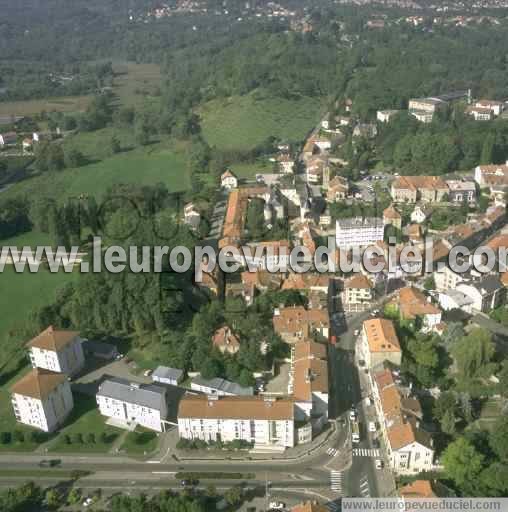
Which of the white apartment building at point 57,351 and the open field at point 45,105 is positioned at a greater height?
the open field at point 45,105

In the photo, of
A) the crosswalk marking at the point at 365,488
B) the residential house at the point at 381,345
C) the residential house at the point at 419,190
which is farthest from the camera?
the residential house at the point at 419,190

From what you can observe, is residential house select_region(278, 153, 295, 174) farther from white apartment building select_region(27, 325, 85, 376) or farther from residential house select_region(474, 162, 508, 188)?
white apartment building select_region(27, 325, 85, 376)

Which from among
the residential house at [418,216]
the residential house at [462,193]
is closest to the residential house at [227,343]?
the residential house at [418,216]

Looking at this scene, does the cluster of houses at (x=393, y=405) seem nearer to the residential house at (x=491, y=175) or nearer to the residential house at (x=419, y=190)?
the residential house at (x=419, y=190)

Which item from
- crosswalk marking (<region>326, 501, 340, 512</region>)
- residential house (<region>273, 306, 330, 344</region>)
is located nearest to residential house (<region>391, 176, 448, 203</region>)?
residential house (<region>273, 306, 330, 344</region>)

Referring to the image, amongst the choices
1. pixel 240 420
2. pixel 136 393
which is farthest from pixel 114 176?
pixel 240 420

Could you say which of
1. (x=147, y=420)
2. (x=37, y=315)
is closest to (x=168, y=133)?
(x=37, y=315)
